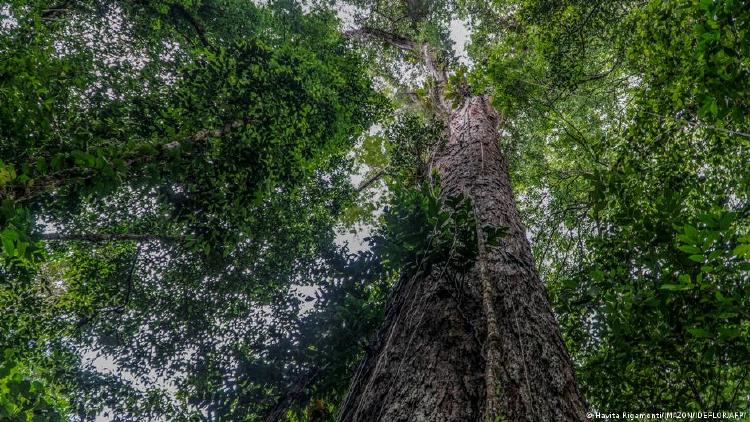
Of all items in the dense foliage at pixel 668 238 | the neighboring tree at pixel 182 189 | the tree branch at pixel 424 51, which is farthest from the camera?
the tree branch at pixel 424 51

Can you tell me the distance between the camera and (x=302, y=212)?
20.7 ft

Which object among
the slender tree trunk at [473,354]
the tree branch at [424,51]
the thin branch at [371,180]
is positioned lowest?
the slender tree trunk at [473,354]

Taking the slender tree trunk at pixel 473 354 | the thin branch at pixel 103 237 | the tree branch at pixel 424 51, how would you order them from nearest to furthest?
the slender tree trunk at pixel 473 354 → the thin branch at pixel 103 237 → the tree branch at pixel 424 51

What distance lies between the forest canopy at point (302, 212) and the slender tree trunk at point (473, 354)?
0.13 ft

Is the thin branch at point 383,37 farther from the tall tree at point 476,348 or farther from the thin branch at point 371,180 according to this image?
the tall tree at point 476,348

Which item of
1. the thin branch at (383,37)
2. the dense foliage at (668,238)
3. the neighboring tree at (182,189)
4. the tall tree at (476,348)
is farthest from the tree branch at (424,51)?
the tall tree at (476,348)

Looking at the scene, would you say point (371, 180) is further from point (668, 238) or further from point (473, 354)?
point (473, 354)

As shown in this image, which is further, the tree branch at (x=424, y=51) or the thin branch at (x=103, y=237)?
the tree branch at (x=424, y=51)

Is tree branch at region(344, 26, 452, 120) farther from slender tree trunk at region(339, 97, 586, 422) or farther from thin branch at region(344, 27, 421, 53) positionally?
slender tree trunk at region(339, 97, 586, 422)

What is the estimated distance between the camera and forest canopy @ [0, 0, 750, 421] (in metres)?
2.50

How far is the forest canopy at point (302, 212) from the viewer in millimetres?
2496

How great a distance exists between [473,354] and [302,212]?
4710 millimetres

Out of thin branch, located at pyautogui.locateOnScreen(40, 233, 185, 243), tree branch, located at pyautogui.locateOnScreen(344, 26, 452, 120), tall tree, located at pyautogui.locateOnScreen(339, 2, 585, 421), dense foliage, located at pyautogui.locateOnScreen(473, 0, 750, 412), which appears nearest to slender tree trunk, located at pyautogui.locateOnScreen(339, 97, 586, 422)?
tall tree, located at pyautogui.locateOnScreen(339, 2, 585, 421)

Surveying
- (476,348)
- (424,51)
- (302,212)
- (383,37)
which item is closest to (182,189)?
(302,212)
